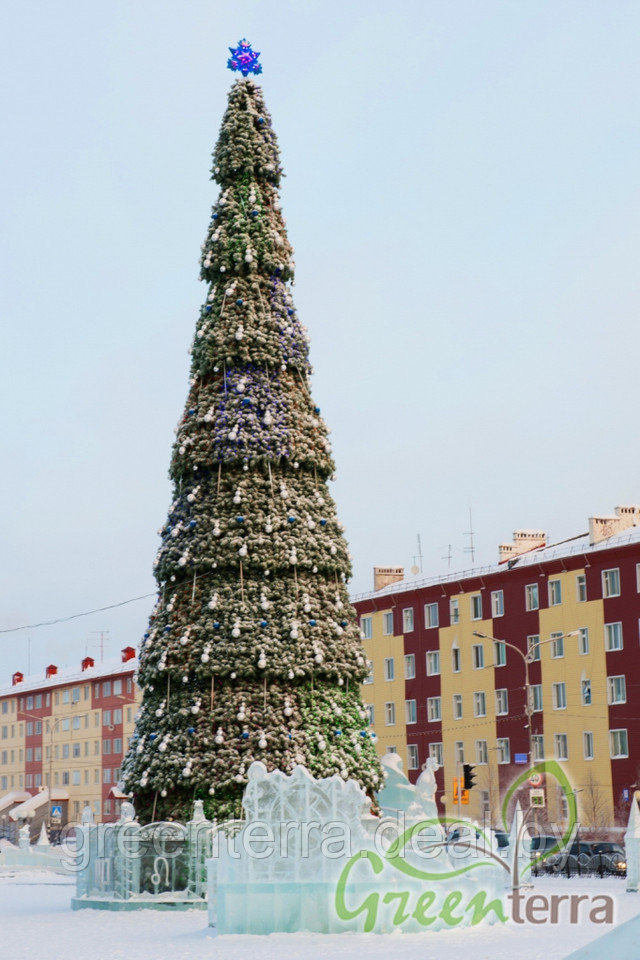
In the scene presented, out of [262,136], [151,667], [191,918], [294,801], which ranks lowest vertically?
[191,918]

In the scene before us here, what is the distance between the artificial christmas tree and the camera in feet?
76.3

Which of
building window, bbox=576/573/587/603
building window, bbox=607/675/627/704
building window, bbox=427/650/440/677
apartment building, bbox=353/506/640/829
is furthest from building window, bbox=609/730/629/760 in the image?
building window, bbox=427/650/440/677

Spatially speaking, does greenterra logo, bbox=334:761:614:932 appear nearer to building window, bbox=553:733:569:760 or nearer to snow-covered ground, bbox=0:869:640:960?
snow-covered ground, bbox=0:869:640:960

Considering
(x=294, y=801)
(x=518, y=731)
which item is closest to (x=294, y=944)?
(x=294, y=801)

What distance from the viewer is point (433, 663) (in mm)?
70125

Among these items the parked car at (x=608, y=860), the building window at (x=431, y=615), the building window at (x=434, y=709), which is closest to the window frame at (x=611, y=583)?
the building window at (x=431, y=615)

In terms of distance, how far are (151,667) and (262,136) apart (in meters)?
10.7

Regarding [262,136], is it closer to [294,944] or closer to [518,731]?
[294,944]

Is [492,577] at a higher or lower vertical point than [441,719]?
higher

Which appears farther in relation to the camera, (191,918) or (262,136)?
(262,136)

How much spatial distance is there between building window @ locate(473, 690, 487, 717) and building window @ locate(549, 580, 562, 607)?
6005 millimetres

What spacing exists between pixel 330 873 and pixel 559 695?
150 ft

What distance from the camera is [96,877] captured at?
23.2 m

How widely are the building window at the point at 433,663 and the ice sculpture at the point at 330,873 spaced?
166 ft
